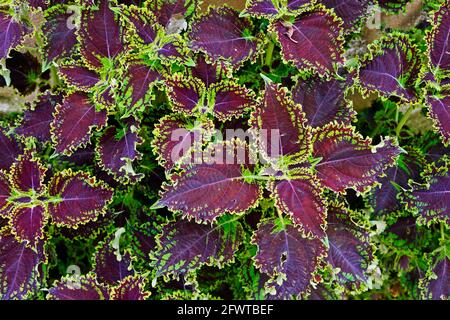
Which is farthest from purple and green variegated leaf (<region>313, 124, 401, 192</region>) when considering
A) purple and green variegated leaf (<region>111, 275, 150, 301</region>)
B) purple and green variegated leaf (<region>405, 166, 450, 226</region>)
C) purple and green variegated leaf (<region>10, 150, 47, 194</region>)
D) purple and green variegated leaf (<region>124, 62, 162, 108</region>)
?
purple and green variegated leaf (<region>10, 150, 47, 194</region>)

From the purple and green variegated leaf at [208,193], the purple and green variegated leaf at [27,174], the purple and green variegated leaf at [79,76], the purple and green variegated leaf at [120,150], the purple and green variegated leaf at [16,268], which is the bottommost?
the purple and green variegated leaf at [16,268]

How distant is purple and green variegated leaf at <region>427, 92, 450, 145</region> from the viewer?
1.53 metres

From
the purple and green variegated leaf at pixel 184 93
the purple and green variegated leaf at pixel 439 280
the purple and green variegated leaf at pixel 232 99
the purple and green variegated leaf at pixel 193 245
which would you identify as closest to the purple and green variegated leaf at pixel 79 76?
the purple and green variegated leaf at pixel 184 93

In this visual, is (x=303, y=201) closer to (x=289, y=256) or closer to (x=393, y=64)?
(x=289, y=256)

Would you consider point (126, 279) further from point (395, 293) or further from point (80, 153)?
point (395, 293)

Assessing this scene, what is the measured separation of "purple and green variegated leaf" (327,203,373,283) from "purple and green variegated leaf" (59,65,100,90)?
808 mm

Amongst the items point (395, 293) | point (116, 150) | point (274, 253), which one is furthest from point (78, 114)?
point (395, 293)

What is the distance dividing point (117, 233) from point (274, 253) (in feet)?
1.74

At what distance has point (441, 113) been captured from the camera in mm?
1542

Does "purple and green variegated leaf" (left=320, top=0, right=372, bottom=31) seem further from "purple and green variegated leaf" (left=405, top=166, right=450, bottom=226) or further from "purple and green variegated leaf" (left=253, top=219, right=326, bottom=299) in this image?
"purple and green variegated leaf" (left=253, top=219, right=326, bottom=299)

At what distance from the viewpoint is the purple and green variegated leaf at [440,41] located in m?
1.53

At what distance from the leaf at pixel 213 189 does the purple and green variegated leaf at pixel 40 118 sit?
0.51 m

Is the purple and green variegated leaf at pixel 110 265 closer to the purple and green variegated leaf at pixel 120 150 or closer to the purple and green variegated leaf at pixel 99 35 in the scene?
the purple and green variegated leaf at pixel 120 150

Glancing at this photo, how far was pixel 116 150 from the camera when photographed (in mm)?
1614
